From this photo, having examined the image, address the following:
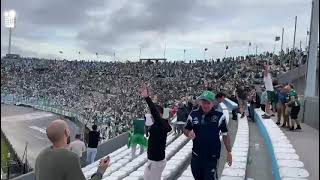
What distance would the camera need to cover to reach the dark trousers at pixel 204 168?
15.4 ft

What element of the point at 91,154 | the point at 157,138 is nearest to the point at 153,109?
the point at 157,138

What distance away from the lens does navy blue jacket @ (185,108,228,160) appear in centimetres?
460

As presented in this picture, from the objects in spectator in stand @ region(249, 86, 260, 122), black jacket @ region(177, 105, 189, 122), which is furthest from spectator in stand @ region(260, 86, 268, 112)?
black jacket @ region(177, 105, 189, 122)

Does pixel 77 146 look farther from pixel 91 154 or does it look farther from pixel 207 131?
pixel 91 154

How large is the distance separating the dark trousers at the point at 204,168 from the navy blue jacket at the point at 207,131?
0.05 meters

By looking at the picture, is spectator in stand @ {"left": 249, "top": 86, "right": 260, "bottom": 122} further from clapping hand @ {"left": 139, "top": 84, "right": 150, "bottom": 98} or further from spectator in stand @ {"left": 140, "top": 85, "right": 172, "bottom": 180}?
clapping hand @ {"left": 139, "top": 84, "right": 150, "bottom": 98}

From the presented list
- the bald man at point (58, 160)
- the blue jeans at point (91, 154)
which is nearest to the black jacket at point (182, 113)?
the blue jeans at point (91, 154)

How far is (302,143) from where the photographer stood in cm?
866

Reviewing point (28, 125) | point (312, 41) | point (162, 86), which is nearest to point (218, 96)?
point (312, 41)

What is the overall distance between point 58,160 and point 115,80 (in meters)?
47.8

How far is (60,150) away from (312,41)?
9.12 meters

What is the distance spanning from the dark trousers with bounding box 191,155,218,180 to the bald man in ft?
6.24

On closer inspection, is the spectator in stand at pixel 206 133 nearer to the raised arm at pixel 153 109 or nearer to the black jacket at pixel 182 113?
the raised arm at pixel 153 109

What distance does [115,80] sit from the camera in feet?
166
